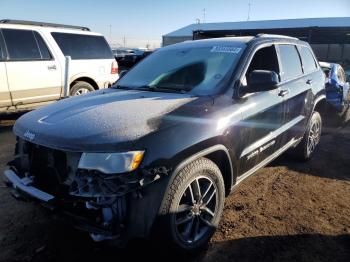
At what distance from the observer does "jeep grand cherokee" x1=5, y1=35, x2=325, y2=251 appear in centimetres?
249

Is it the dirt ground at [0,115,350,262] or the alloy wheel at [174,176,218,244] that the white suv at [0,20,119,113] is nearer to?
the dirt ground at [0,115,350,262]

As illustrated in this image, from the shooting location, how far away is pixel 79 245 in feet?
10.5

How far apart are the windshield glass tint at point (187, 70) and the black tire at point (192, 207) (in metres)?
0.82

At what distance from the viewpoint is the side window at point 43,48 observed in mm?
7555

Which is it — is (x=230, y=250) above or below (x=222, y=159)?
below

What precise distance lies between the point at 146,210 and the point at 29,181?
110cm

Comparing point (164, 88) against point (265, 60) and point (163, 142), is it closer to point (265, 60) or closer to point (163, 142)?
A: point (163, 142)

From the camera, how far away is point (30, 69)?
730 centimetres

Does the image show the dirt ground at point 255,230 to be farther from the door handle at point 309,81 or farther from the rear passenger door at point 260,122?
the door handle at point 309,81

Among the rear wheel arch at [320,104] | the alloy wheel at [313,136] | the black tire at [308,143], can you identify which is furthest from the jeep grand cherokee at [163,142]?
the rear wheel arch at [320,104]

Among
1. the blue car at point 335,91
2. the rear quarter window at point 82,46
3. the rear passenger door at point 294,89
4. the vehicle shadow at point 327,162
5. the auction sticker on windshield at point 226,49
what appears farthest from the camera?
the blue car at point 335,91

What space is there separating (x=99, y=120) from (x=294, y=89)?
2.85m

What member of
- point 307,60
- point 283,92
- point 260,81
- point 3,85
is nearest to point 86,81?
point 3,85

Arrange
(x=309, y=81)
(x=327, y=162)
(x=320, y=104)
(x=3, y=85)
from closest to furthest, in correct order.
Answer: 1. (x=309, y=81)
2. (x=327, y=162)
3. (x=320, y=104)
4. (x=3, y=85)
